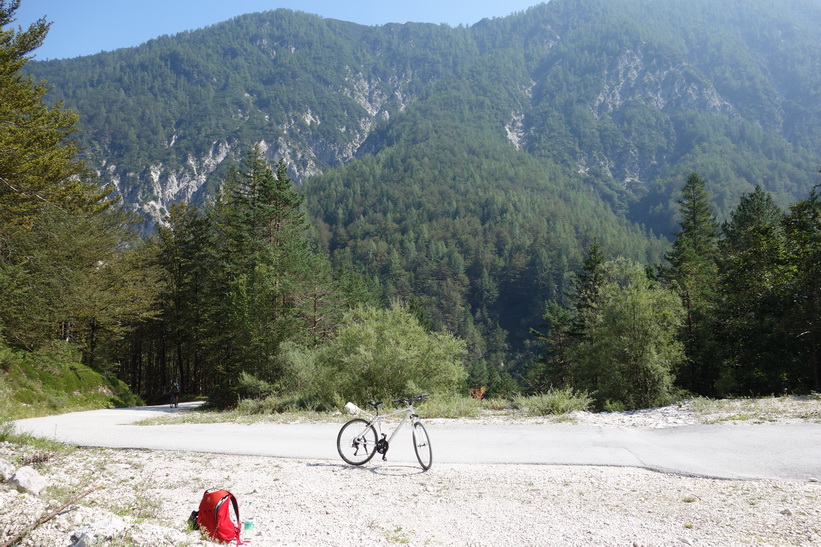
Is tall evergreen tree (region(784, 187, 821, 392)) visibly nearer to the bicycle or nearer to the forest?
the forest

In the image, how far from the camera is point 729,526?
17.0ft

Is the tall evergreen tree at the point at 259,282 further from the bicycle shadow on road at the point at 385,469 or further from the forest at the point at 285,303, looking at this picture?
the bicycle shadow on road at the point at 385,469

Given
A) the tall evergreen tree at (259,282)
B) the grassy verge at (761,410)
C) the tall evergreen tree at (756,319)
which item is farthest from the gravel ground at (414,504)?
the tall evergreen tree at (756,319)

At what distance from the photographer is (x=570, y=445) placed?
8.80 metres

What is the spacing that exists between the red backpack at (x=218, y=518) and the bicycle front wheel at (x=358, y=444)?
3.11 metres

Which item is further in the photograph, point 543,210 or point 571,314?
point 543,210

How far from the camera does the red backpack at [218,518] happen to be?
4.77 m

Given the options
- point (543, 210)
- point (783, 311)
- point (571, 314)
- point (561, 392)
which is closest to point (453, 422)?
point (561, 392)

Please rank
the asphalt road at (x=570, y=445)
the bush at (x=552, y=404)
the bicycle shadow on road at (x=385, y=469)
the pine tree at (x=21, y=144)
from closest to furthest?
1. the asphalt road at (x=570, y=445)
2. the bicycle shadow on road at (x=385, y=469)
3. the bush at (x=552, y=404)
4. the pine tree at (x=21, y=144)

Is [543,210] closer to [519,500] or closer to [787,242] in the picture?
[787,242]

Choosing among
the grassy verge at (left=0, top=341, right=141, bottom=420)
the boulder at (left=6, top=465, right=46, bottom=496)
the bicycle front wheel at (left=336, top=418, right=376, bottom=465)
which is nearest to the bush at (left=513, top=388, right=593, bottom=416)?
the bicycle front wheel at (left=336, top=418, right=376, bottom=465)

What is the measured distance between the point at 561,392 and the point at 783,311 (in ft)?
47.3

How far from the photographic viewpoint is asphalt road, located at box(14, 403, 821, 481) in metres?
7.25

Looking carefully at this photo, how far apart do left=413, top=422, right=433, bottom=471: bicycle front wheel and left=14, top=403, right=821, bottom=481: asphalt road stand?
72 centimetres
